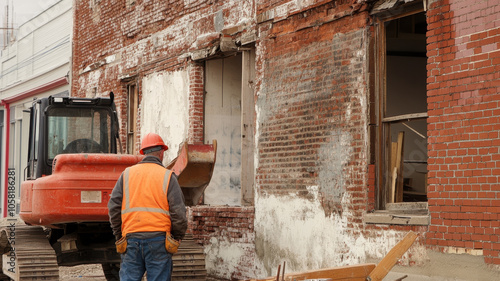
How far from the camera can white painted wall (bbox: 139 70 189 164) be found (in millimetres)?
14544

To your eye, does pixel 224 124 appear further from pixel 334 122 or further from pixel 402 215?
pixel 402 215

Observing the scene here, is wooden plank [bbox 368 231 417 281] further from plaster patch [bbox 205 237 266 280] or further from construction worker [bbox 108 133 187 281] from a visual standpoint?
plaster patch [bbox 205 237 266 280]

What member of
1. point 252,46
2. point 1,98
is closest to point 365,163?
point 252,46

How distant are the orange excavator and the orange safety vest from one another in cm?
226

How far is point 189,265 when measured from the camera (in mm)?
10930

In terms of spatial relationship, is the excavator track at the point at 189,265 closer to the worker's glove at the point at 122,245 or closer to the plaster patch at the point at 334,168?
the plaster patch at the point at 334,168

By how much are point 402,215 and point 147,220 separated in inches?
123

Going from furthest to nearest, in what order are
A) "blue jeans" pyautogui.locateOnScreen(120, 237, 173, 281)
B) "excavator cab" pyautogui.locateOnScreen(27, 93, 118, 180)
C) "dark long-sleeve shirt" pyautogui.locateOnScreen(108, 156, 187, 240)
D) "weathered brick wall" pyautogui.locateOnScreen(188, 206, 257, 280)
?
1. "weathered brick wall" pyautogui.locateOnScreen(188, 206, 257, 280)
2. "excavator cab" pyautogui.locateOnScreen(27, 93, 118, 180)
3. "dark long-sleeve shirt" pyautogui.locateOnScreen(108, 156, 187, 240)
4. "blue jeans" pyautogui.locateOnScreen(120, 237, 173, 281)

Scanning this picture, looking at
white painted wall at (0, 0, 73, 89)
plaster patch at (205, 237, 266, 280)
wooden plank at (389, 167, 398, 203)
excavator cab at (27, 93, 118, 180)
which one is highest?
white painted wall at (0, 0, 73, 89)

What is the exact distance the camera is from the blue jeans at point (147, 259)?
7223mm

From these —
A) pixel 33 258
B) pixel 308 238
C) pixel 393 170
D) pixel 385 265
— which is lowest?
pixel 33 258

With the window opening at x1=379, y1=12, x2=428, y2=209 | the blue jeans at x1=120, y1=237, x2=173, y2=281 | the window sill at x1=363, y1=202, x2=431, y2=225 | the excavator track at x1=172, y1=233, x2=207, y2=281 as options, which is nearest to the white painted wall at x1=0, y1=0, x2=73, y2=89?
the excavator track at x1=172, y1=233, x2=207, y2=281

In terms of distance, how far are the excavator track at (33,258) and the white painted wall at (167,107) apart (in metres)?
3.84

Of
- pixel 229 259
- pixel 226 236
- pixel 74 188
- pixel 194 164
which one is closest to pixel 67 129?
pixel 74 188
